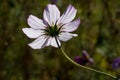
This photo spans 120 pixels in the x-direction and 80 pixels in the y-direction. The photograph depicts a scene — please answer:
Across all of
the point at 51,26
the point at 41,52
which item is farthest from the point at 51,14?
the point at 41,52

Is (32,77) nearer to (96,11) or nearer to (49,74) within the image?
(49,74)

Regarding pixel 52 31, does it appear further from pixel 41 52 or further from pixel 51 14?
pixel 41 52

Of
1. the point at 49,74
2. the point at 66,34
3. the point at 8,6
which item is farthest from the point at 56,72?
the point at 66,34

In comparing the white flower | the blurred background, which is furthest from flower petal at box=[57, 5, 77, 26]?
the blurred background

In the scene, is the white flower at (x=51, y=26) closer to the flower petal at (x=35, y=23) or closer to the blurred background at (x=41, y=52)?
the flower petal at (x=35, y=23)

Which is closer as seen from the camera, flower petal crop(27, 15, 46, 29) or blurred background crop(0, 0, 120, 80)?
flower petal crop(27, 15, 46, 29)

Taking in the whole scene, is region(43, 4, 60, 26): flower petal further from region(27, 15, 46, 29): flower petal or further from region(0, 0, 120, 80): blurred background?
region(0, 0, 120, 80): blurred background
